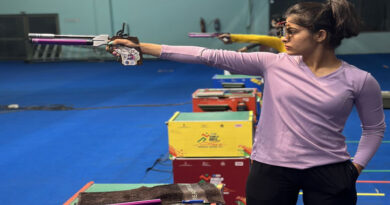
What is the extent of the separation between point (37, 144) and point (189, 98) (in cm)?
410

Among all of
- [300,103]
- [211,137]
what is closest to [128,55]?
[300,103]

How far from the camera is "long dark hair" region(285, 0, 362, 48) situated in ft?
5.63

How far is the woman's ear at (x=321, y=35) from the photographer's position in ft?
5.76

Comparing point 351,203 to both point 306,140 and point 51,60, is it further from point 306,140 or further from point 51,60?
point 51,60

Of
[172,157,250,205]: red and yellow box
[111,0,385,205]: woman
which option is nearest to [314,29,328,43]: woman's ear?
[111,0,385,205]: woman

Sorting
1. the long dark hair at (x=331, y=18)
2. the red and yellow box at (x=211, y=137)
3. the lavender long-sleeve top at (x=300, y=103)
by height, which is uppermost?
the long dark hair at (x=331, y=18)

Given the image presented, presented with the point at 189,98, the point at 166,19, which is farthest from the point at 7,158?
the point at 166,19

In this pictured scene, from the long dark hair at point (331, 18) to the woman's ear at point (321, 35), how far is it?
0.04 ft

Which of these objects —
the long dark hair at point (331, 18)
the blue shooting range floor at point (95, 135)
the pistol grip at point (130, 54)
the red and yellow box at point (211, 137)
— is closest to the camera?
the long dark hair at point (331, 18)

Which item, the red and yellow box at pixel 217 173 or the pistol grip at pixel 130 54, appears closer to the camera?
the pistol grip at pixel 130 54

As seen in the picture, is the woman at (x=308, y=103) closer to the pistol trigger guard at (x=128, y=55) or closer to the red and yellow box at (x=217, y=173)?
the pistol trigger guard at (x=128, y=55)

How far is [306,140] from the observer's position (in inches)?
69.1

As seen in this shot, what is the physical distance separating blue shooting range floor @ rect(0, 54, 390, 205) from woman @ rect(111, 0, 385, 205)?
7.99ft

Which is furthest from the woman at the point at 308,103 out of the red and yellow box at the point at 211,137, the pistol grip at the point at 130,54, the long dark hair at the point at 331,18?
the red and yellow box at the point at 211,137
